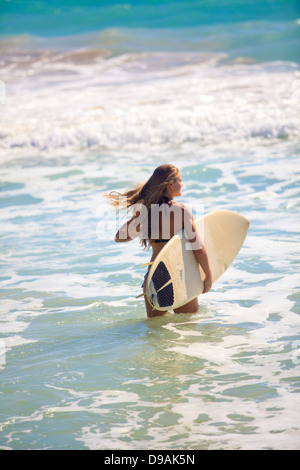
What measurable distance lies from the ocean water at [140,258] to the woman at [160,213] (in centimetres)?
58

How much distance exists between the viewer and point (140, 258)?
229 inches

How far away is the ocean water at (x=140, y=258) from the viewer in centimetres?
288

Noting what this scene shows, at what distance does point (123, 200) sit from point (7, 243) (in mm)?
2643

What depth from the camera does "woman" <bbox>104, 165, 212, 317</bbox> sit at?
388cm

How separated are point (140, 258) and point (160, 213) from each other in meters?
1.94

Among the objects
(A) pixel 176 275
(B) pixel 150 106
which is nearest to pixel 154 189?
(A) pixel 176 275

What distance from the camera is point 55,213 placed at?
7.42 meters

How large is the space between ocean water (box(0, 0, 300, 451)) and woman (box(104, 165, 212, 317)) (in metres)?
0.58

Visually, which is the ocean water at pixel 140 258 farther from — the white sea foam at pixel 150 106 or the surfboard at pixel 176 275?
the surfboard at pixel 176 275

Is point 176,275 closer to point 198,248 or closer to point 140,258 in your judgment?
point 198,248

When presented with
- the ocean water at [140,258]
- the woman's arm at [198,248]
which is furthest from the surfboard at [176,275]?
the ocean water at [140,258]

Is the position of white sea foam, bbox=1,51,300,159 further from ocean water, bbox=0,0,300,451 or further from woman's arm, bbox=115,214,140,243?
woman's arm, bbox=115,214,140,243

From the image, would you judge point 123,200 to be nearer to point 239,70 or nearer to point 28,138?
point 28,138
